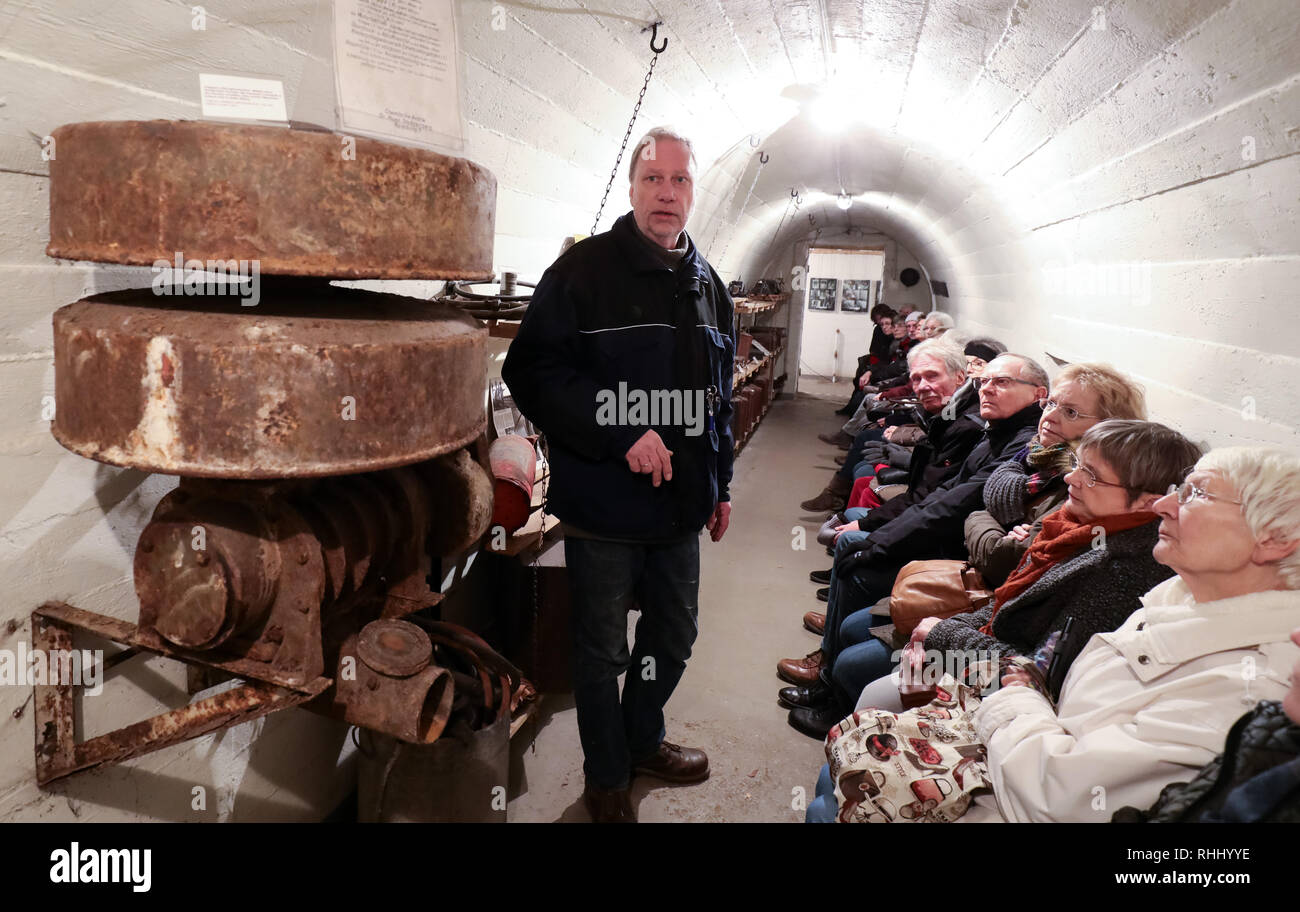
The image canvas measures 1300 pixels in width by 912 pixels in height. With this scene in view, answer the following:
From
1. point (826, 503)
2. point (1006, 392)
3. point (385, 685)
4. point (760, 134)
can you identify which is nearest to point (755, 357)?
point (826, 503)

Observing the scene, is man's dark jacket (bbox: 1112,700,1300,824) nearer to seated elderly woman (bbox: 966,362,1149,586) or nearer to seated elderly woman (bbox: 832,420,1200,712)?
seated elderly woman (bbox: 832,420,1200,712)

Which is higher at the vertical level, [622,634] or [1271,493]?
[1271,493]

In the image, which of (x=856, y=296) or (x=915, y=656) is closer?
(x=915, y=656)

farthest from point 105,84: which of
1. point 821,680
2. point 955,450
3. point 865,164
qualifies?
point 865,164

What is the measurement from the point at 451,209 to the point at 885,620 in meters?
2.20

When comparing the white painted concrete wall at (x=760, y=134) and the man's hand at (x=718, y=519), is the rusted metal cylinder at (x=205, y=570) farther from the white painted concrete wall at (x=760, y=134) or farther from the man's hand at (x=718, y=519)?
the man's hand at (x=718, y=519)

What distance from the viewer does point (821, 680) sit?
10.8 feet

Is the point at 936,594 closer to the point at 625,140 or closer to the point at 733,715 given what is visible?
the point at 733,715

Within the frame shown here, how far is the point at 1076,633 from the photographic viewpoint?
1866 millimetres

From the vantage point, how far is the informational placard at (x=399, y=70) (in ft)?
5.25

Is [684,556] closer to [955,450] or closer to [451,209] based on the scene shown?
[451,209]

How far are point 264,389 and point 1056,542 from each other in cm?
190

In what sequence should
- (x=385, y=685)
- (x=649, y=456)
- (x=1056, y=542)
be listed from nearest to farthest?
(x=385, y=685) < (x=1056, y=542) < (x=649, y=456)

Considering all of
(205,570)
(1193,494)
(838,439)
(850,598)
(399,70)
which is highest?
(399,70)
